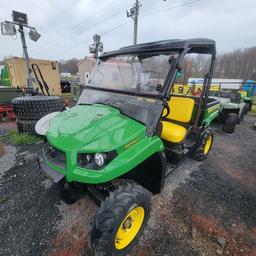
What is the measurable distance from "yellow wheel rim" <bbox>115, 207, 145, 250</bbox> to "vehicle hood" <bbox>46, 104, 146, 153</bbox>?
0.78m

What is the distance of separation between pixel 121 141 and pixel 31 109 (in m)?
3.49

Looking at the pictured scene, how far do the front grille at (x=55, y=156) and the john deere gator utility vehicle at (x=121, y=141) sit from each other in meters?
0.01

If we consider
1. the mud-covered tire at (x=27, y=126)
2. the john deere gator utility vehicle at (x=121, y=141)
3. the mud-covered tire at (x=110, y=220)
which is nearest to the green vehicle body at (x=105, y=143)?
the john deere gator utility vehicle at (x=121, y=141)

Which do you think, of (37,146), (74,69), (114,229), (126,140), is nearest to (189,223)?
(114,229)

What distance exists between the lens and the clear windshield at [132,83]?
6.45 ft

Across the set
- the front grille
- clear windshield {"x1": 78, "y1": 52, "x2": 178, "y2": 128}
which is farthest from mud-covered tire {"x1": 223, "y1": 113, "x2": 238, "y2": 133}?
the front grille

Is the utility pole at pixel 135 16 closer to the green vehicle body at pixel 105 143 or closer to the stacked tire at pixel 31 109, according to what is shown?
the stacked tire at pixel 31 109

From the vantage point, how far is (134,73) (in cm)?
246

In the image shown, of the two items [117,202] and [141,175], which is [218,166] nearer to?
[141,175]

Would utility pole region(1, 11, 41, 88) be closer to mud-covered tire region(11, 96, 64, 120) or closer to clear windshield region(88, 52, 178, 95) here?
mud-covered tire region(11, 96, 64, 120)

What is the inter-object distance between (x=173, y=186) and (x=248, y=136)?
14.2 feet

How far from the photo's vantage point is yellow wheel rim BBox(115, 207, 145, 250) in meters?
Answer: 1.75

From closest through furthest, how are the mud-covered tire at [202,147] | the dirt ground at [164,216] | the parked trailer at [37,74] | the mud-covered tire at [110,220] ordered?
the mud-covered tire at [110,220]
the dirt ground at [164,216]
the mud-covered tire at [202,147]
the parked trailer at [37,74]

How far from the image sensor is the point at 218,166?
3.63 meters
